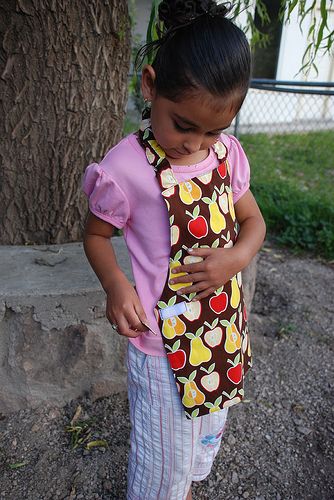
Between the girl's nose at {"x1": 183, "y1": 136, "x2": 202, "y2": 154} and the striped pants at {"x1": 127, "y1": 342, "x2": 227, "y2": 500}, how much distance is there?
543 mm

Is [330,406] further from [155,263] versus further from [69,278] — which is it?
[155,263]

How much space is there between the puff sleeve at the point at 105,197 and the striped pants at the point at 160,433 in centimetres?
38

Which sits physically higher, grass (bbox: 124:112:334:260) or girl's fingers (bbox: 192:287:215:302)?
girl's fingers (bbox: 192:287:215:302)

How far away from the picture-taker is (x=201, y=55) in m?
1.10

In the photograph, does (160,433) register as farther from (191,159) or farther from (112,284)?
(191,159)

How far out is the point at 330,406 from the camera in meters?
2.39

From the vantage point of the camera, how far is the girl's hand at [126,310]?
1223 mm

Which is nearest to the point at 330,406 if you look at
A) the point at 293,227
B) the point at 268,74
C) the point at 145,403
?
the point at 145,403

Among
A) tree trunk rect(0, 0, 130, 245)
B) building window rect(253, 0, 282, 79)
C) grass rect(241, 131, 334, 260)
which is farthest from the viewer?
building window rect(253, 0, 282, 79)

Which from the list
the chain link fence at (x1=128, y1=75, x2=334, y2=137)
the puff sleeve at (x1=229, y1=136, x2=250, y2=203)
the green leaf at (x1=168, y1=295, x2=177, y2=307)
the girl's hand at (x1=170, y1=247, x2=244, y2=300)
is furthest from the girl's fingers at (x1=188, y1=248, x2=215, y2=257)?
the chain link fence at (x1=128, y1=75, x2=334, y2=137)

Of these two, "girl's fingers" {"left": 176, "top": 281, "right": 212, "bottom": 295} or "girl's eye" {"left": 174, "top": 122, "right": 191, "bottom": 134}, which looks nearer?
"girl's eye" {"left": 174, "top": 122, "right": 191, "bottom": 134}

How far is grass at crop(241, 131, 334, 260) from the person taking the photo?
4.13 m

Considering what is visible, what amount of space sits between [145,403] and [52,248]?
1.17 m

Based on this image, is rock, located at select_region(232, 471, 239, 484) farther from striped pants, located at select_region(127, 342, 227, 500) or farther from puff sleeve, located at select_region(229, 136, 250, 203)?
puff sleeve, located at select_region(229, 136, 250, 203)
